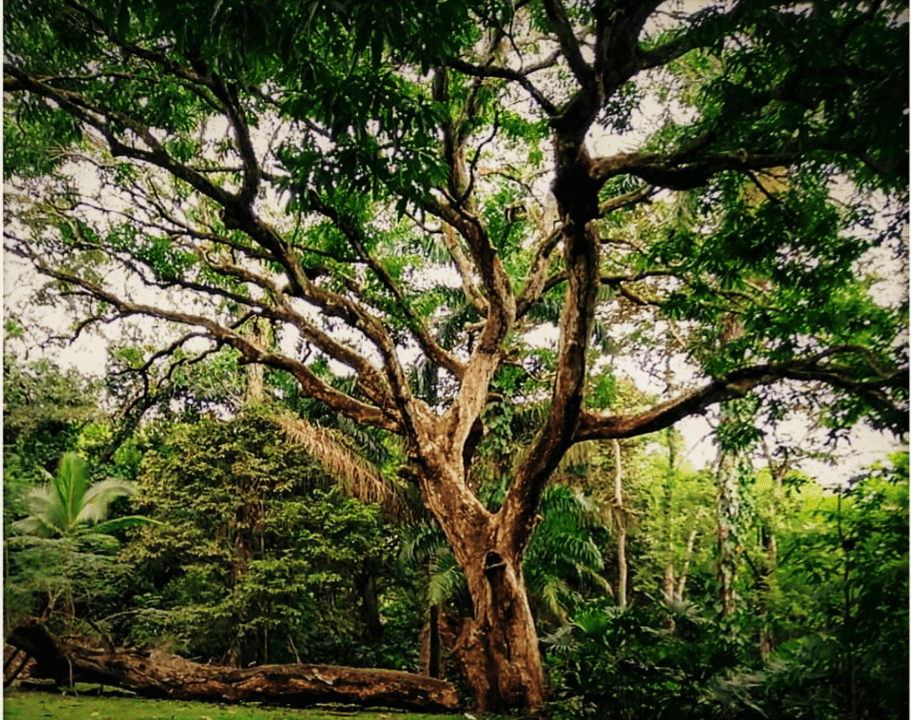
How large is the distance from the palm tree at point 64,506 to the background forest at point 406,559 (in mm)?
24

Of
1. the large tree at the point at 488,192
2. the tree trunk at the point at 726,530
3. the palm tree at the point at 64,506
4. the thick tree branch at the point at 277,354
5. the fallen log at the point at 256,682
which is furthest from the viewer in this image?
the tree trunk at the point at 726,530

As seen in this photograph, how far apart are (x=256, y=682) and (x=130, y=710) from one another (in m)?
1.00

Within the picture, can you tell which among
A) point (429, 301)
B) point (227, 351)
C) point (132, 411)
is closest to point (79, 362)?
point (132, 411)

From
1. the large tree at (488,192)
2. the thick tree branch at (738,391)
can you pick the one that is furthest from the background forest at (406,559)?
the large tree at (488,192)

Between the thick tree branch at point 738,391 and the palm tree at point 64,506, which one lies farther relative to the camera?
the palm tree at point 64,506

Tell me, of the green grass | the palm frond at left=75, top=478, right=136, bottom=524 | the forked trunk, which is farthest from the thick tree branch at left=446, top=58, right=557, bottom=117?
the green grass

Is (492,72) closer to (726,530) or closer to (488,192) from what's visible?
(488,192)

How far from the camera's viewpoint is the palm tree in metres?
3.43

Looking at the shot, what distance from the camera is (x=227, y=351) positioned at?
6.99 meters

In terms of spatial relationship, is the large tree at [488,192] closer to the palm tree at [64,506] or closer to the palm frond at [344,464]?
the palm frond at [344,464]

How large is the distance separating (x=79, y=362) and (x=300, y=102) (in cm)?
410

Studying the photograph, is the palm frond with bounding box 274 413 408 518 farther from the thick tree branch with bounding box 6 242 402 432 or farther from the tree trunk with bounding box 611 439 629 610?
the tree trunk with bounding box 611 439 629 610

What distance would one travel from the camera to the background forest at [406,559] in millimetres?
2941

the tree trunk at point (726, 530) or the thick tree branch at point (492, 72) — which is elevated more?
the thick tree branch at point (492, 72)
